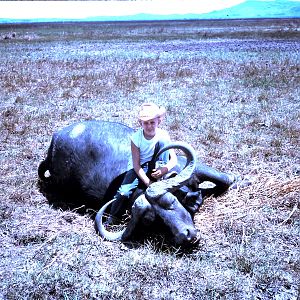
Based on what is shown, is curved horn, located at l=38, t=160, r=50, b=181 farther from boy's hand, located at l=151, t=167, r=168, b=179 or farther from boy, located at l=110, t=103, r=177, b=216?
boy's hand, located at l=151, t=167, r=168, b=179

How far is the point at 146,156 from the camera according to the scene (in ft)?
15.6

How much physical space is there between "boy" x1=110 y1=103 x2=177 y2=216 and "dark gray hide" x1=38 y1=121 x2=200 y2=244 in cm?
45

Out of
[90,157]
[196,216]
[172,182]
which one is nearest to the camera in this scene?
[172,182]

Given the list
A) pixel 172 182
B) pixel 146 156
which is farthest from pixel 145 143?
pixel 172 182

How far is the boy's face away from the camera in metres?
4.55

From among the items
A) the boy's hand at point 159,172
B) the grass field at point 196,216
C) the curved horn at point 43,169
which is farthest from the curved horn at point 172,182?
the curved horn at point 43,169

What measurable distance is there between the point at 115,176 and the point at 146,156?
0.62m

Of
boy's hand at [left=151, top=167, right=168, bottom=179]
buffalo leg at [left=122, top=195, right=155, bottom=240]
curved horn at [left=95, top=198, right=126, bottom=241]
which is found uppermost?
boy's hand at [left=151, top=167, right=168, bottom=179]

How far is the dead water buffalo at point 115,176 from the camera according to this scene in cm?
420

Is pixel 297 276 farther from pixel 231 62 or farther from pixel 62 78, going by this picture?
pixel 231 62

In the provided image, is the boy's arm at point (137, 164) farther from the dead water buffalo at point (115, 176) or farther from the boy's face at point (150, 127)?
the dead water buffalo at point (115, 176)

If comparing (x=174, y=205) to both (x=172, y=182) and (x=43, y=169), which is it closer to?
(x=172, y=182)

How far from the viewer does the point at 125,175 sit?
5.02 metres

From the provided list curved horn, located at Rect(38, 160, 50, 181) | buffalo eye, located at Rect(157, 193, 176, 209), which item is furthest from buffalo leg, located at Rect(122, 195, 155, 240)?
curved horn, located at Rect(38, 160, 50, 181)
